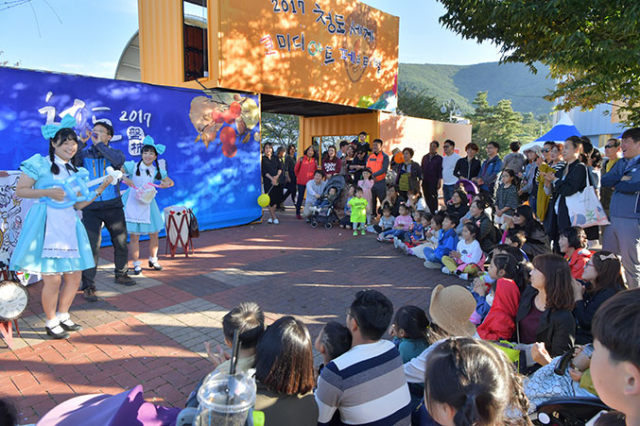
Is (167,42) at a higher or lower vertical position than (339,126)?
higher

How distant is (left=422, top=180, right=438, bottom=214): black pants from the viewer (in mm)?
9820

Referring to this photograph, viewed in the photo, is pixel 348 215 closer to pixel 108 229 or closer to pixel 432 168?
pixel 432 168

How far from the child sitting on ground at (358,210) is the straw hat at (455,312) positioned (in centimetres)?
605

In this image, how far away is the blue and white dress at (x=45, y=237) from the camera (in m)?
3.54

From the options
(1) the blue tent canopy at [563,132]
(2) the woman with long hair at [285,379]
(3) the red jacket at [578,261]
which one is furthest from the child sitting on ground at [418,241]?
(1) the blue tent canopy at [563,132]

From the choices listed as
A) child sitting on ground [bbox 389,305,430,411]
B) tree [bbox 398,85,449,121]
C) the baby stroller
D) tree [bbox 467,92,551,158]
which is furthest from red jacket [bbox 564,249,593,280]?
tree [bbox 467,92,551,158]

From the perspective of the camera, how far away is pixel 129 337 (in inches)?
150

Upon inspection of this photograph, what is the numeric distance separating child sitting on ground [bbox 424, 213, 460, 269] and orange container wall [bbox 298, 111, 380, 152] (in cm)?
667

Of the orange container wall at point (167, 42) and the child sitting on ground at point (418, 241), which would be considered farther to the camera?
the orange container wall at point (167, 42)

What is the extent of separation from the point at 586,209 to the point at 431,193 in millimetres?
5110

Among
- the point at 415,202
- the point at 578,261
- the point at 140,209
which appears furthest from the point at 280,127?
the point at 578,261

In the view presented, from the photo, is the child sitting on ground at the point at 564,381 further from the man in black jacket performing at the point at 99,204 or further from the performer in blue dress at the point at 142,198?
the performer in blue dress at the point at 142,198

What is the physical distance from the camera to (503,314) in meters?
3.28

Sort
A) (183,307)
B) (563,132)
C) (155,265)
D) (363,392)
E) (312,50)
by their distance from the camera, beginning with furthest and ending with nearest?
1. (563,132)
2. (312,50)
3. (155,265)
4. (183,307)
5. (363,392)
